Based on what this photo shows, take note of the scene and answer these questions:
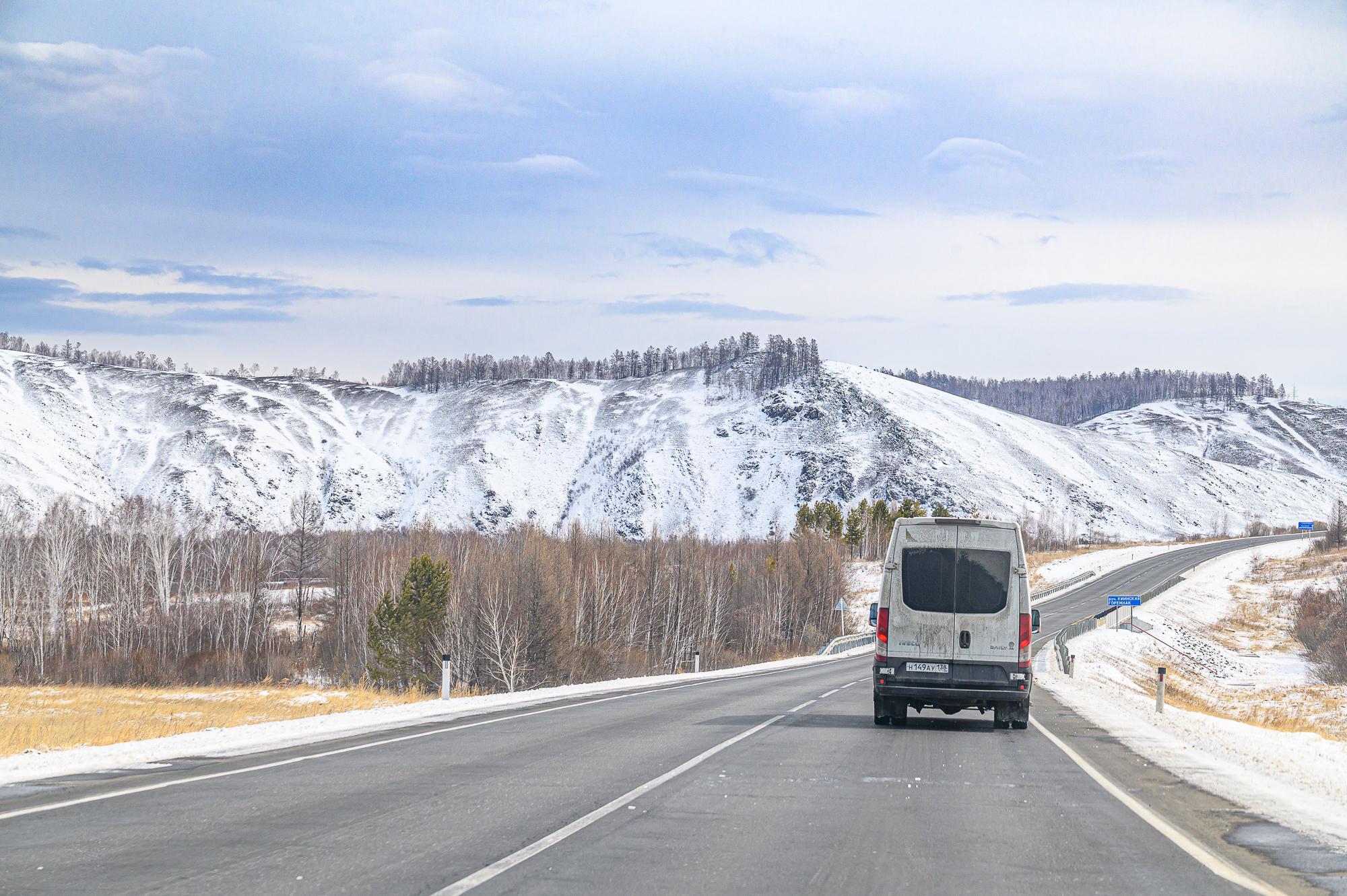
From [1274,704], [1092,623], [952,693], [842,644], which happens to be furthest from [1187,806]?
[1092,623]

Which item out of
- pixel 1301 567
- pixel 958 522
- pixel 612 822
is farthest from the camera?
pixel 1301 567

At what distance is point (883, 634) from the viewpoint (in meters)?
16.7

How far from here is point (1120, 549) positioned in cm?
15050

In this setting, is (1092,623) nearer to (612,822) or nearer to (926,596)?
(926,596)

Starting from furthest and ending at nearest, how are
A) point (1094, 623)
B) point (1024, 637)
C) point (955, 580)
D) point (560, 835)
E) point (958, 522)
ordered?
point (1094, 623)
point (958, 522)
point (955, 580)
point (1024, 637)
point (560, 835)

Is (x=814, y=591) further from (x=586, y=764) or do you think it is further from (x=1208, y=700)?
(x=586, y=764)

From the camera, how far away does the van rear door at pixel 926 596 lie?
1659cm

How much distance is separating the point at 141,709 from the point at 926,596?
3314cm

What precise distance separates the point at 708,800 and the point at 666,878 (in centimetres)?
310

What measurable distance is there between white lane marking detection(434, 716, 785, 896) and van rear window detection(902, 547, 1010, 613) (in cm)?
502

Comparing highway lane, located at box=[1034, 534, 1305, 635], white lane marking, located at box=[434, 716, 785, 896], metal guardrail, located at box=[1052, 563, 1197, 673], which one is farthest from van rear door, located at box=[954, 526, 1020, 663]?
highway lane, located at box=[1034, 534, 1305, 635]

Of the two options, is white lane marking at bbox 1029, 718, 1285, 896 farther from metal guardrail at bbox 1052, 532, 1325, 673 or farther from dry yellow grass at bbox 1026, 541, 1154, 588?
dry yellow grass at bbox 1026, 541, 1154, 588

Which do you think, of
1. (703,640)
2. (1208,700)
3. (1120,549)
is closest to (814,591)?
(703,640)

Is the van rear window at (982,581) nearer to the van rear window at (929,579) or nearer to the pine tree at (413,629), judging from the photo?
the van rear window at (929,579)
